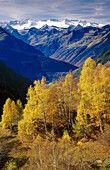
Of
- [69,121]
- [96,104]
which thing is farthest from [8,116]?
[96,104]

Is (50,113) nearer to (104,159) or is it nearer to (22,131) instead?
(22,131)

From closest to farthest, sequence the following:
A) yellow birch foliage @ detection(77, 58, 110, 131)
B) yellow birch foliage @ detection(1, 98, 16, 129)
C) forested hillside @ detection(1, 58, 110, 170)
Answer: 1. forested hillside @ detection(1, 58, 110, 170)
2. yellow birch foliage @ detection(77, 58, 110, 131)
3. yellow birch foliage @ detection(1, 98, 16, 129)

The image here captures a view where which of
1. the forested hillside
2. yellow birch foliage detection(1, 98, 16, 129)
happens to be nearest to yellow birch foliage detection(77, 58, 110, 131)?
the forested hillside

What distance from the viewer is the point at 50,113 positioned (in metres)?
31.2

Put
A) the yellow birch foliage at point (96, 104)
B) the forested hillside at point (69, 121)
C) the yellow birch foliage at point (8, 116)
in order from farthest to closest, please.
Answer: the yellow birch foliage at point (8, 116)
the yellow birch foliage at point (96, 104)
the forested hillside at point (69, 121)

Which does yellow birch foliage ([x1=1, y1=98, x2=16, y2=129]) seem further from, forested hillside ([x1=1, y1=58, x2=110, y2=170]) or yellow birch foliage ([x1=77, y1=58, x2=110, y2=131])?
yellow birch foliage ([x1=77, y1=58, x2=110, y2=131])

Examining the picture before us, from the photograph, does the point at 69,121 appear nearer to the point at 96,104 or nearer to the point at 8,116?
the point at 96,104

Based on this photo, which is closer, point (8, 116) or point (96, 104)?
point (96, 104)

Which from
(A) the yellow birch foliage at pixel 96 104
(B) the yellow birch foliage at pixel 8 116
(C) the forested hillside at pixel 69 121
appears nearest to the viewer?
(C) the forested hillside at pixel 69 121

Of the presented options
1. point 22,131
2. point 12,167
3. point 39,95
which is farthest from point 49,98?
point 12,167

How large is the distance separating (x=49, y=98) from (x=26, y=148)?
13052mm

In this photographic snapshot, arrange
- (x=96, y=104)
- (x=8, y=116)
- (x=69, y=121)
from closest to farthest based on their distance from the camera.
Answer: (x=96, y=104), (x=69, y=121), (x=8, y=116)

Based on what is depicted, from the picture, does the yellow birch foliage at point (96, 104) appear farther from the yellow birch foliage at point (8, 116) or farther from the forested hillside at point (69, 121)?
the yellow birch foliage at point (8, 116)

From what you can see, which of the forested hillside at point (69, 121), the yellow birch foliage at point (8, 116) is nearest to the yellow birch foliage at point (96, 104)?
the forested hillside at point (69, 121)
